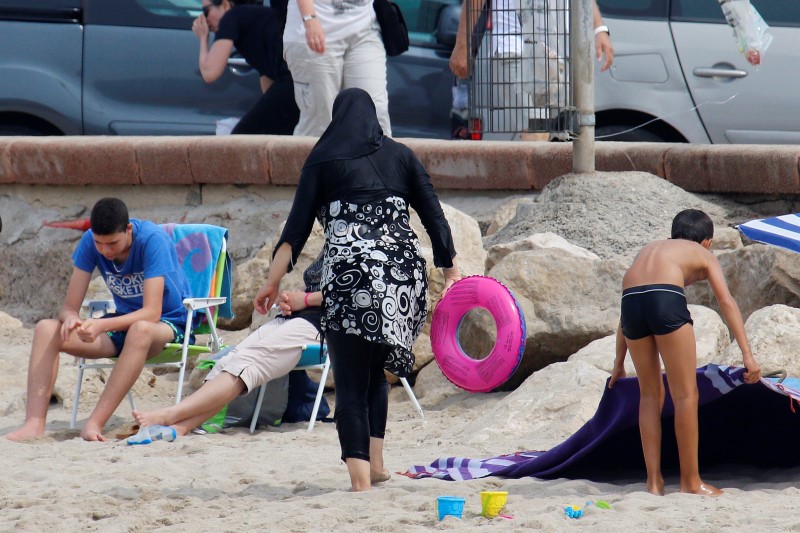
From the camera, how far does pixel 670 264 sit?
491cm

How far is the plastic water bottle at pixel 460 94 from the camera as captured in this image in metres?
8.75

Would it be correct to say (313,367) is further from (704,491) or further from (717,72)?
(717,72)

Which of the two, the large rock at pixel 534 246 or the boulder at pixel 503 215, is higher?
the boulder at pixel 503 215

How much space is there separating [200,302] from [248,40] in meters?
2.33

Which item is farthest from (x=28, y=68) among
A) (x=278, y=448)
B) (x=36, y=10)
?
(x=278, y=448)

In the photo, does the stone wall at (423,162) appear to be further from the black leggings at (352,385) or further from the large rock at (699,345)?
the black leggings at (352,385)

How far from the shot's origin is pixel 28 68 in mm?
8992

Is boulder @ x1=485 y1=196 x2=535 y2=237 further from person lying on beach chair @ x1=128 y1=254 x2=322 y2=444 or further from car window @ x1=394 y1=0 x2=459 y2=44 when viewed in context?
person lying on beach chair @ x1=128 y1=254 x2=322 y2=444

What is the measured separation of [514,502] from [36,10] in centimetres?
565

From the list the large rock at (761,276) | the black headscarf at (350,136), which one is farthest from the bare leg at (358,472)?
the large rock at (761,276)

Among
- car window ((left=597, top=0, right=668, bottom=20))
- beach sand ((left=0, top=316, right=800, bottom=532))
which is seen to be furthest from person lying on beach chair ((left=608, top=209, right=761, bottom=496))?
car window ((left=597, top=0, right=668, bottom=20))

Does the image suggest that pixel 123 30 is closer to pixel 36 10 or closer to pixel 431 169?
pixel 36 10

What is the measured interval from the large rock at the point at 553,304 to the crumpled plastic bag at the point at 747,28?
1565mm

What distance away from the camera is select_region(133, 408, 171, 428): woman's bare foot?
20.9 feet
